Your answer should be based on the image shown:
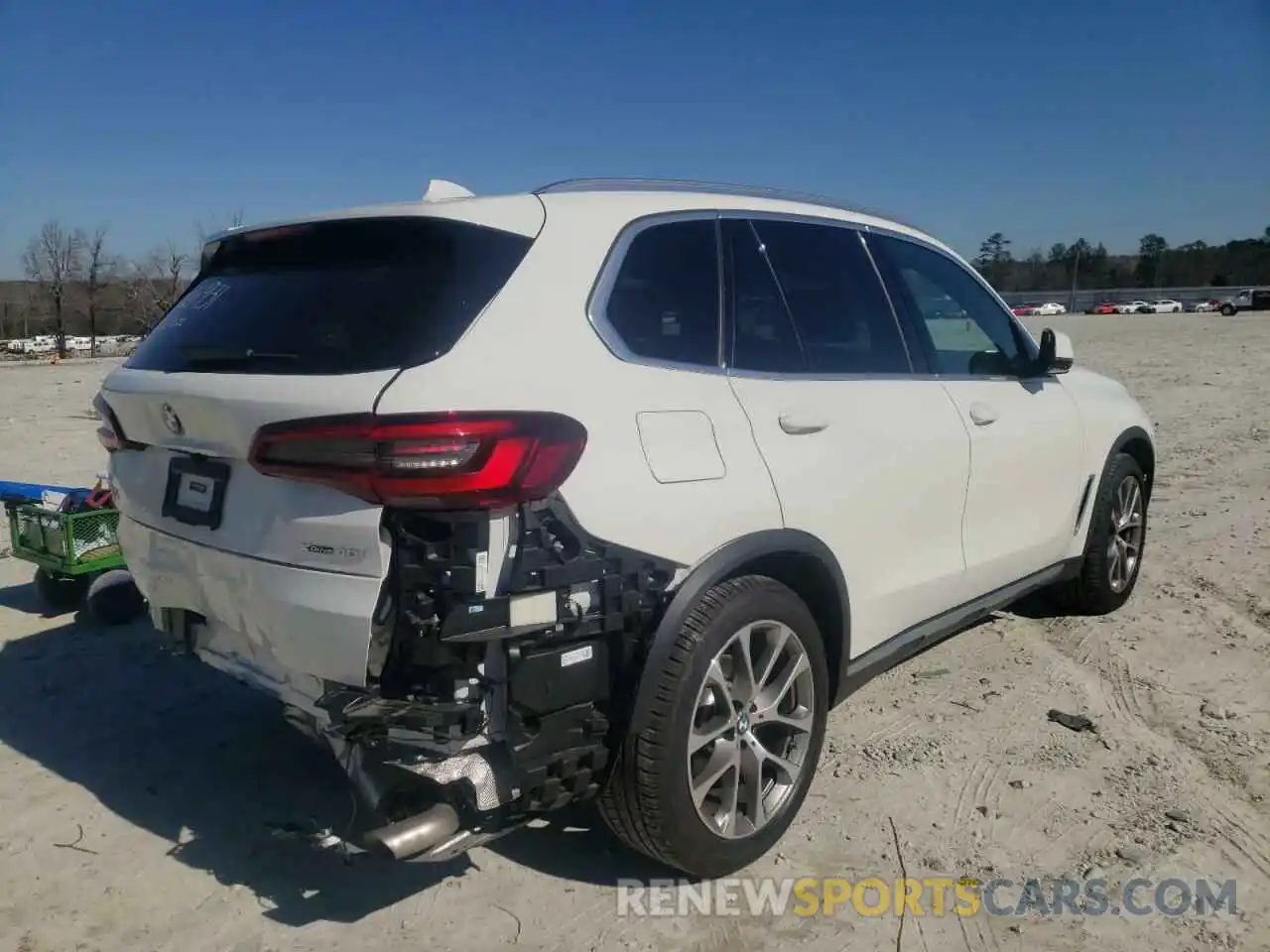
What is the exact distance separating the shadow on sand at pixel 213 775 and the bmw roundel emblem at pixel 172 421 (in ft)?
2.79

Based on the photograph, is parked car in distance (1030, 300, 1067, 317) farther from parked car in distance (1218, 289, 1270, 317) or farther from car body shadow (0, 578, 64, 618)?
car body shadow (0, 578, 64, 618)

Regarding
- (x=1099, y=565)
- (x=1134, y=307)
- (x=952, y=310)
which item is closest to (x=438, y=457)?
(x=952, y=310)

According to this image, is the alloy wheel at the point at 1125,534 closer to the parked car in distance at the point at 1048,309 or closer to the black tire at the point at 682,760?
the black tire at the point at 682,760

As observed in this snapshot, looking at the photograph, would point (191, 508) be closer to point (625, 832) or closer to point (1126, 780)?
point (625, 832)

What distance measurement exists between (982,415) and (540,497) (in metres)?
2.30

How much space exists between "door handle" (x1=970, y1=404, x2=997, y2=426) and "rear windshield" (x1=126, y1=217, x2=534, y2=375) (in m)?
2.12

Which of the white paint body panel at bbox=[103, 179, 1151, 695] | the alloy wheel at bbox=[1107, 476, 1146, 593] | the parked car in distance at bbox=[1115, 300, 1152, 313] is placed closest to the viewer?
the white paint body panel at bbox=[103, 179, 1151, 695]

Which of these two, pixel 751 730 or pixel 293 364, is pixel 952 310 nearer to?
pixel 751 730

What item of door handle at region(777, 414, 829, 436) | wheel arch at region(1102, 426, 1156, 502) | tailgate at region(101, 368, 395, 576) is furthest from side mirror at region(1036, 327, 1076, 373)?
tailgate at region(101, 368, 395, 576)

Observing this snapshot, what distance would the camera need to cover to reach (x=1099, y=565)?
4992 millimetres

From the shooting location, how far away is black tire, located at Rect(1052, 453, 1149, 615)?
495 centimetres

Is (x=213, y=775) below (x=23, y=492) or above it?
below

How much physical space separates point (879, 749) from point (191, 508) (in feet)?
8.36

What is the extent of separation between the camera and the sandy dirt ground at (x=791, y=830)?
2746 millimetres
